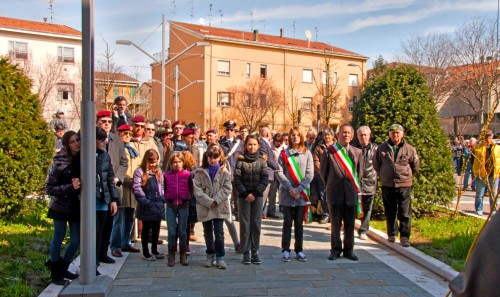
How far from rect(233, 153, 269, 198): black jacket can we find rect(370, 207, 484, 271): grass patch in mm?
2748

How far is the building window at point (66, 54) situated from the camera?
145 ft

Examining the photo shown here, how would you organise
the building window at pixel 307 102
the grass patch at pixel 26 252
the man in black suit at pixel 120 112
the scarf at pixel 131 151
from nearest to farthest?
the grass patch at pixel 26 252
the scarf at pixel 131 151
the man in black suit at pixel 120 112
the building window at pixel 307 102

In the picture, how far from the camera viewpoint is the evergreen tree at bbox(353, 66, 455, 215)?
9359 millimetres

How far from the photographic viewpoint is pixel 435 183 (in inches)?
372

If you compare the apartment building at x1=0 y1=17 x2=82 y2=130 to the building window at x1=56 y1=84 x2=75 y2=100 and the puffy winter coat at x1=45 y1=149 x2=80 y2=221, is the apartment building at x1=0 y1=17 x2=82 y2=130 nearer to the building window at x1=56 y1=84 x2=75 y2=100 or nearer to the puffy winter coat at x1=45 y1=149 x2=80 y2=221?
the building window at x1=56 y1=84 x2=75 y2=100

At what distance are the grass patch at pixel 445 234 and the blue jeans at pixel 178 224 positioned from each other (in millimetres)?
3686

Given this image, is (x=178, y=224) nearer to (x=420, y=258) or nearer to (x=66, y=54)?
(x=420, y=258)

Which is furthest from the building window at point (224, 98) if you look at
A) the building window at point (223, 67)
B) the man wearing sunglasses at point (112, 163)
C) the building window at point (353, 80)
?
the man wearing sunglasses at point (112, 163)

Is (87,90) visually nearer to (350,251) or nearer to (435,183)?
(350,251)

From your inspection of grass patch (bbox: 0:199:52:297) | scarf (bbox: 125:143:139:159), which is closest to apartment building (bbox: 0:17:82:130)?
grass patch (bbox: 0:199:52:297)

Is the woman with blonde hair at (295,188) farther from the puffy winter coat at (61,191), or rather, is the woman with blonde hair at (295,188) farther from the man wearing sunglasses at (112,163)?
the puffy winter coat at (61,191)

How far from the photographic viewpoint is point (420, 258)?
699cm

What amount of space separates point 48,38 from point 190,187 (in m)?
42.2

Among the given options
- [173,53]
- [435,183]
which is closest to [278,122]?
[173,53]
